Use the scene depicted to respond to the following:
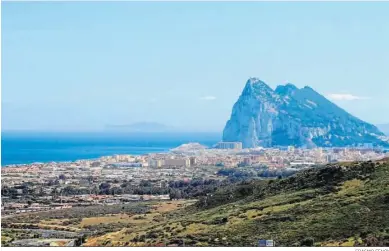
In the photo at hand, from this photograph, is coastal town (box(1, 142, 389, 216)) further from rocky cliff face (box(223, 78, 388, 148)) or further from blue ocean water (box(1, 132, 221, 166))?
rocky cliff face (box(223, 78, 388, 148))

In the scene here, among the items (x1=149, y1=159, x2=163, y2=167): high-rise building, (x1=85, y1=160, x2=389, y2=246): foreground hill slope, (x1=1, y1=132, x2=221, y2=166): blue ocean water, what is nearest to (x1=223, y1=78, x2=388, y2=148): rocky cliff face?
(x1=1, y1=132, x2=221, y2=166): blue ocean water

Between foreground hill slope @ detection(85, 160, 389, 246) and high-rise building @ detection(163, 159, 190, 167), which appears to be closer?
foreground hill slope @ detection(85, 160, 389, 246)

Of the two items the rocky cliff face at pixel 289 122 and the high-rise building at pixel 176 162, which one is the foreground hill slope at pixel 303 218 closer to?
the high-rise building at pixel 176 162

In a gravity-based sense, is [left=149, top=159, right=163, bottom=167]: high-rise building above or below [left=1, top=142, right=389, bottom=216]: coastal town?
above

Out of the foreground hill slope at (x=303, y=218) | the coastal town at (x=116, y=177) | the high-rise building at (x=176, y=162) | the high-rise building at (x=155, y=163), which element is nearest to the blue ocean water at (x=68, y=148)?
the high-rise building at (x=155, y=163)

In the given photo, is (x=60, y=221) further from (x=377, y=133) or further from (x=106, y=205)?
(x=377, y=133)

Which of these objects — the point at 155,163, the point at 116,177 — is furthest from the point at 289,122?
the point at 116,177

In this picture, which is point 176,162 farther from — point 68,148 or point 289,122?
point 289,122
